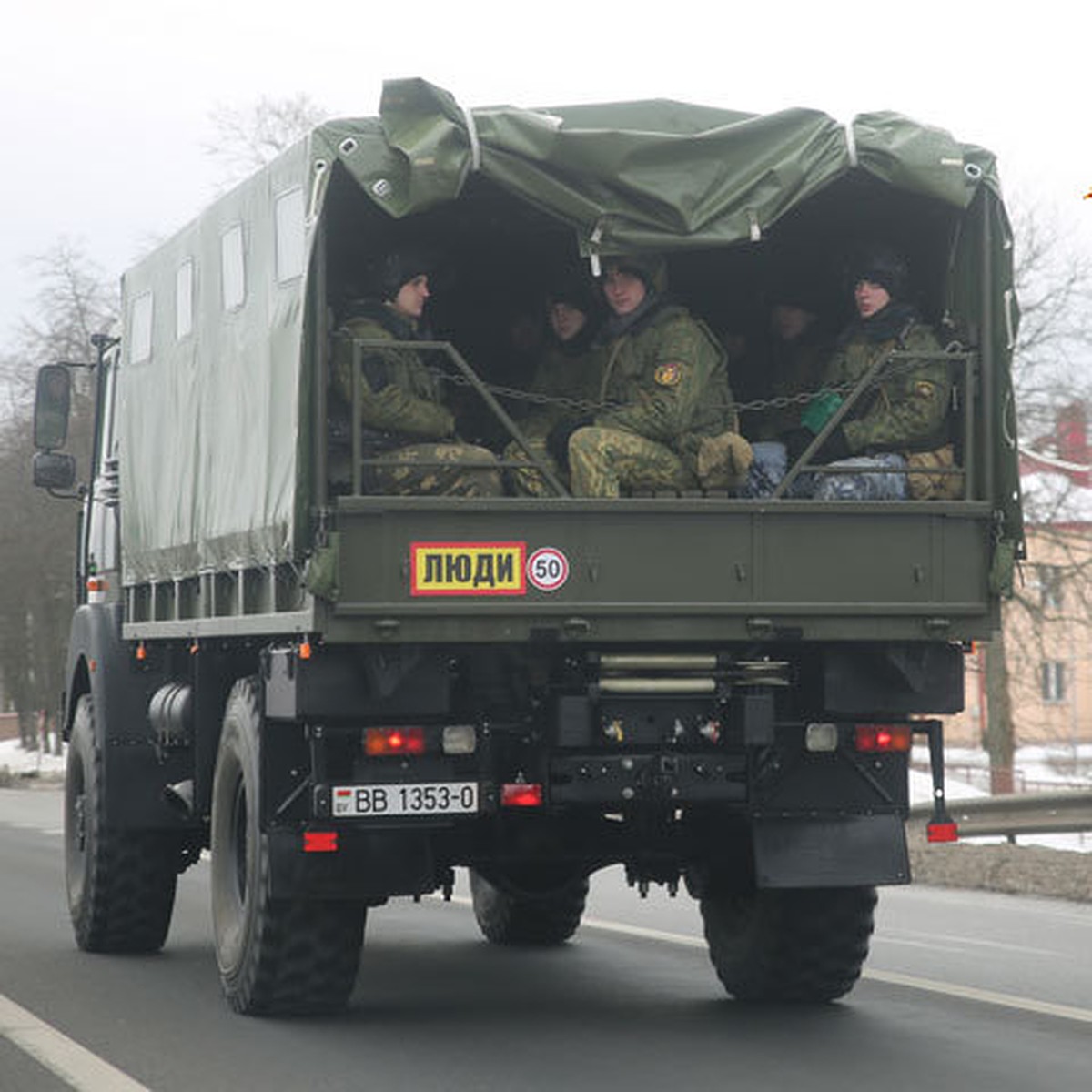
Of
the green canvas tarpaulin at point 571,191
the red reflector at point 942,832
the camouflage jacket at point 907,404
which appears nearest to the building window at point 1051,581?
the camouflage jacket at point 907,404

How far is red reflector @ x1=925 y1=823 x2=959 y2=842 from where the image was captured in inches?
390

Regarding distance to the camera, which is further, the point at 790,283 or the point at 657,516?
the point at 790,283

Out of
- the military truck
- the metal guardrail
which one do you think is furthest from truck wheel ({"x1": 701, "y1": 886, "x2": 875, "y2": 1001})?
the metal guardrail

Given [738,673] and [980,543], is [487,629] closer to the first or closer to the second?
[738,673]

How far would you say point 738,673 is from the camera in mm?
9844

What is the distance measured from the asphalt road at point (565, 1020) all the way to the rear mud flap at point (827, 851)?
55cm

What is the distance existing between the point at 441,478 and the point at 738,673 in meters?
1.27

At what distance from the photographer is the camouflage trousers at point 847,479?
32.8 ft

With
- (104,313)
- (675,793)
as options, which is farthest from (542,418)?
(104,313)

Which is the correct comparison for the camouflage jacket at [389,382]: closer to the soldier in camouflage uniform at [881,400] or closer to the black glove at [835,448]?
the soldier in camouflage uniform at [881,400]

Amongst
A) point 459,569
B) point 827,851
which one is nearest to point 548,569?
point 459,569

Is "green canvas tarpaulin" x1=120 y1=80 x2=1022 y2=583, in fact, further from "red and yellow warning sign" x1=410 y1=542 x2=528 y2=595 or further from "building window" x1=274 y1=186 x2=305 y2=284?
"red and yellow warning sign" x1=410 y1=542 x2=528 y2=595

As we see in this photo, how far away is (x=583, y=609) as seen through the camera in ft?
31.2

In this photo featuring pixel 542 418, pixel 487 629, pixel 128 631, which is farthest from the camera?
pixel 128 631
